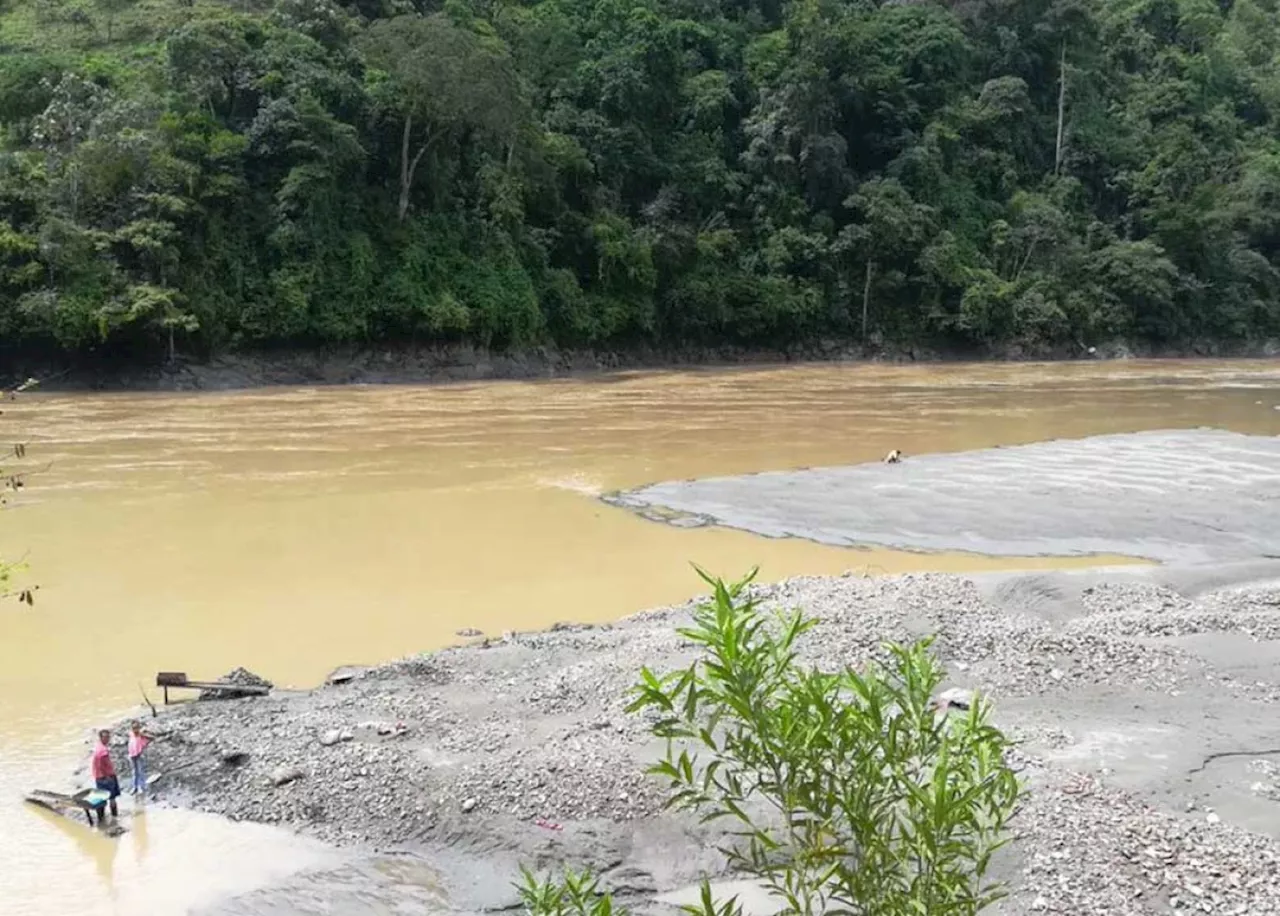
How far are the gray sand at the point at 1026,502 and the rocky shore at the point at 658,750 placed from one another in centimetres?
535

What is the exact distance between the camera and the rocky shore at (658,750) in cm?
777

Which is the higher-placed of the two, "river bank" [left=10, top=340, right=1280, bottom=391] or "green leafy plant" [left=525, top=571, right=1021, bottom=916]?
"river bank" [left=10, top=340, right=1280, bottom=391]

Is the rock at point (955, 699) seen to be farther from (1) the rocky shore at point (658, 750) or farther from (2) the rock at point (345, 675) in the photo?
(2) the rock at point (345, 675)

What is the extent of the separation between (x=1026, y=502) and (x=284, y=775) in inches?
613

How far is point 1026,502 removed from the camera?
21172mm

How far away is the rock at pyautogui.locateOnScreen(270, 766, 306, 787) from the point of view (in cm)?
941

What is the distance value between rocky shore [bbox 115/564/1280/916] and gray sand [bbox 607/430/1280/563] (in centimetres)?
535

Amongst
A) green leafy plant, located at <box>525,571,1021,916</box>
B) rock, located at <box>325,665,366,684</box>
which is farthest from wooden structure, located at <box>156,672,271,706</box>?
green leafy plant, located at <box>525,571,1021,916</box>

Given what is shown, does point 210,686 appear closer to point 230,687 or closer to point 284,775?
point 230,687

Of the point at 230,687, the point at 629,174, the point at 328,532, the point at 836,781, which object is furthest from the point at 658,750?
the point at 629,174

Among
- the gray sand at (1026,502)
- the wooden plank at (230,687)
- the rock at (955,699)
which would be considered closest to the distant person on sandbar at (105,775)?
the wooden plank at (230,687)

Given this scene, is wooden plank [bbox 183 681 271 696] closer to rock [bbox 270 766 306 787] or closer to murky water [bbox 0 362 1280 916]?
murky water [bbox 0 362 1280 916]

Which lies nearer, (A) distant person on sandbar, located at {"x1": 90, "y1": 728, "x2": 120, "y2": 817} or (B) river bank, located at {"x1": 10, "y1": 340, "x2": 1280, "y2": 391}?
(A) distant person on sandbar, located at {"x1": 90, "y1": 728, "x2": 120, "y2": 817}

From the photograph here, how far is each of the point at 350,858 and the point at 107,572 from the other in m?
10.6
